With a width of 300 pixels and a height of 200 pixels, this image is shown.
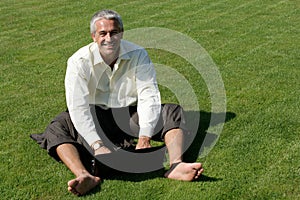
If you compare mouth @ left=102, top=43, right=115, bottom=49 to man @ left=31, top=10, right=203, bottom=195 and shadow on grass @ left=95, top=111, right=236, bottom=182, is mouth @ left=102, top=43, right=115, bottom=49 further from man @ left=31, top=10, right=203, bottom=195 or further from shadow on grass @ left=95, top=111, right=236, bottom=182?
shadow on grass @ left=95, top=111, right=236, bottom=182

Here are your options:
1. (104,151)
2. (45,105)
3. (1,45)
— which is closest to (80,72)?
(104,151)

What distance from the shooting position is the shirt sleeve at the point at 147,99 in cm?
435

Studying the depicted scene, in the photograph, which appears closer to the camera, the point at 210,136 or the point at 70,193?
the point at 70,193

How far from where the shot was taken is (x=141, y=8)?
36.8 ft

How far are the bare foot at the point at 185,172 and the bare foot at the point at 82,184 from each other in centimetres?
64

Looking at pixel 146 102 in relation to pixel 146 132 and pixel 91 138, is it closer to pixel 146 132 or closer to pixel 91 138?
pixel 146 132

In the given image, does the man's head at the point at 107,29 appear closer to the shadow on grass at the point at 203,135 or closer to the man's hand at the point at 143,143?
the man's hand at the point at 143,143

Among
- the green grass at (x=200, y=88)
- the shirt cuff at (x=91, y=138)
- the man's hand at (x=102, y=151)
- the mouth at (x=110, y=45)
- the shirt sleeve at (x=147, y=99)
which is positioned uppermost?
the mouth at (x=110, y=45)

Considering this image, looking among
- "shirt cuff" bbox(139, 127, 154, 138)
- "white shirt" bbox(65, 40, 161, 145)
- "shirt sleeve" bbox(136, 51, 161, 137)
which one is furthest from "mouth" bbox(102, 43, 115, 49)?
"shirt cuff" bbox(139, 127, 154, 138)

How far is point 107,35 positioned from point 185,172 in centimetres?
139

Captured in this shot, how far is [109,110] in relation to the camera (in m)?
4.71

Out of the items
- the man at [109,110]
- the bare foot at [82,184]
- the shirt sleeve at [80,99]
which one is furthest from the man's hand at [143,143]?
the bare foot at [82,184]

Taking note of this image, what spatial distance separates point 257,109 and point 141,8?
20.9 ft

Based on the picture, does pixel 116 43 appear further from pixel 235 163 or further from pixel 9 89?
pixel 9 89
